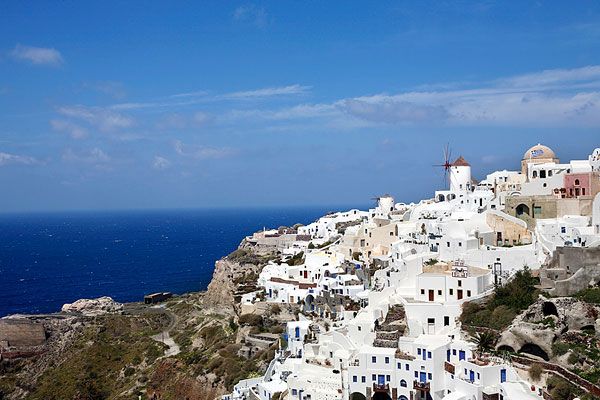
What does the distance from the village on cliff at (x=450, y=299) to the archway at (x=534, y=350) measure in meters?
0.06

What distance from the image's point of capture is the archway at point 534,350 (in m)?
29.7

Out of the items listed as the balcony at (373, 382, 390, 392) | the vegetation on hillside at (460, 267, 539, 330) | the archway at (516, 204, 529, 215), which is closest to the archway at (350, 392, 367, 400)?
the balcony at (373, 382, 390, 392)

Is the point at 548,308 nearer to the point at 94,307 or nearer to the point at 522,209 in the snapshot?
the point at 522,209

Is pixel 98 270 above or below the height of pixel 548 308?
below

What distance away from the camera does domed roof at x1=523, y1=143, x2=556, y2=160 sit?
52625mm

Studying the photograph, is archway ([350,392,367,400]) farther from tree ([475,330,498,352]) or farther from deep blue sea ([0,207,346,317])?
→ deep blue sea ([0,207,346,317])

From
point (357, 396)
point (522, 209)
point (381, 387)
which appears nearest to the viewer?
point (381, 387)

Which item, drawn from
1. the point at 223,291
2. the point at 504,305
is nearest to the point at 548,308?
the point at 504,305

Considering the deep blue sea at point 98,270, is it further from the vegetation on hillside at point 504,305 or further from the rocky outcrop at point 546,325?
the rocky outcrop at point 546,325

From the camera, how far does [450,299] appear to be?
117 ft

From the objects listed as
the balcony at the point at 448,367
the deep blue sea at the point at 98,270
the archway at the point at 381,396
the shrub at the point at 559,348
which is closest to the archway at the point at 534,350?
the shrub at the point at 559,348

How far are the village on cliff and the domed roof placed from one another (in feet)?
0.41

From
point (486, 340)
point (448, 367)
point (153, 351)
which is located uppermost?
point (486, 340)

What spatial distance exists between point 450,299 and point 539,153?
23.1 meters
